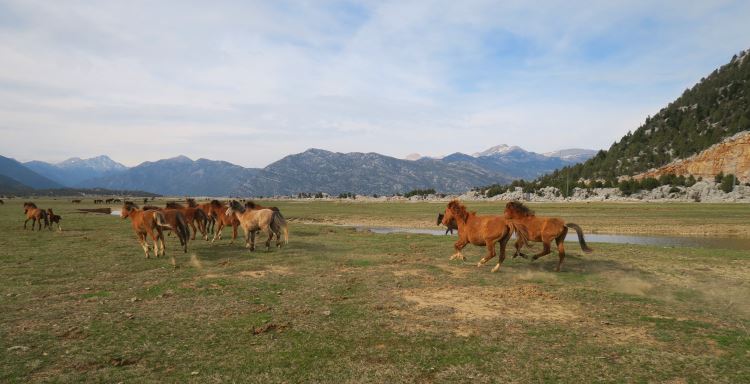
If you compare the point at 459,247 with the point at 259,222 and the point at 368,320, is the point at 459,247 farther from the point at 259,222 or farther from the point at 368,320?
the point at 259,222

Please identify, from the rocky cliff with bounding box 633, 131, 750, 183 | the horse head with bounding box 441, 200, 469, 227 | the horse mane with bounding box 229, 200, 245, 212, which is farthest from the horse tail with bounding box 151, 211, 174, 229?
the rocky cliff with bounding box 633, 131, 750, 183

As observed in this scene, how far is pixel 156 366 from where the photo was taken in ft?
20.1

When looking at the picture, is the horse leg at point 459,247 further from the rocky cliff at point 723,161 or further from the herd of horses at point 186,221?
the rocky cliff at point 723,161

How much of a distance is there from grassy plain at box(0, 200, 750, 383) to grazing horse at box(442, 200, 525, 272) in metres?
0.90

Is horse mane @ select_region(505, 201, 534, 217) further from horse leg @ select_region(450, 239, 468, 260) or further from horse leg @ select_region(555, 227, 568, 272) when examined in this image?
horse leg @ select_region(450, 239, 468, 260)

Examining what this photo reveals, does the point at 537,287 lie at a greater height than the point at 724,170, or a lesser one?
lesser

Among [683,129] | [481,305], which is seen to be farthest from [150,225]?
[683,129]

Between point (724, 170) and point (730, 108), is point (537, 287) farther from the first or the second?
point (730, 108)

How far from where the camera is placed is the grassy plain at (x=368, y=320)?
19.8ft

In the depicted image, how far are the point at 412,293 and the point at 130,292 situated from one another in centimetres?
765

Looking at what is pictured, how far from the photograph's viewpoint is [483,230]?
47.3 ft

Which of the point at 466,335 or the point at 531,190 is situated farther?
the point at 531,190

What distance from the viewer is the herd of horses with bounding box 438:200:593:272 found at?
46.0 ft

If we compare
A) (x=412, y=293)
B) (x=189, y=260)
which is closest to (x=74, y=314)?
(x=189, y=260)
